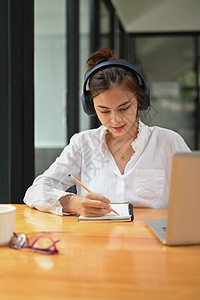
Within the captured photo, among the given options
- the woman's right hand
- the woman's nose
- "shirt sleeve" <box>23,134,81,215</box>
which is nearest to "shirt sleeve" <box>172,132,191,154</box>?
the woman's nose

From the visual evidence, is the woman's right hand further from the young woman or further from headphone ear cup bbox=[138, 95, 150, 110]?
headphone ear cup bbox=[138, 95, 150, 110]

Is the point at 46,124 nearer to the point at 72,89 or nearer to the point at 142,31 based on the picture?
the point at 72,89

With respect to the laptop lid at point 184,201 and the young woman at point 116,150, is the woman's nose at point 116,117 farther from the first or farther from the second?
the laptop lid at point 184,201

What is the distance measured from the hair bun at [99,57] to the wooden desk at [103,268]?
791 millimetres

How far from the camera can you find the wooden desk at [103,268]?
2.48ft

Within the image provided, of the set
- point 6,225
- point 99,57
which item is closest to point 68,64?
point 99,57

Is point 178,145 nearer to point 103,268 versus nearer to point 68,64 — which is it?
point 103,268

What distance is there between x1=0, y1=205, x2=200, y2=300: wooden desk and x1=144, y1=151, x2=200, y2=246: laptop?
30 millimetres

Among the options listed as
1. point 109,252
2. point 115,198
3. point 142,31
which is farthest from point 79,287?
point 142,31

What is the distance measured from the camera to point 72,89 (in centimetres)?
333

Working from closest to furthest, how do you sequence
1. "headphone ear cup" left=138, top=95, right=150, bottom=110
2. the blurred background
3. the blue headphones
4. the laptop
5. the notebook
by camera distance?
the laptop < the notebook < the blue headphones < "headphone ear cup" left=138, top=95, right=150, bottom=110 < the blurred background

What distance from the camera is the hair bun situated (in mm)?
1725

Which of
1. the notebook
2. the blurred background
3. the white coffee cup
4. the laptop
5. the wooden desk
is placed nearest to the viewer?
the wooden desk

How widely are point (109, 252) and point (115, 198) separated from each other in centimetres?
75
